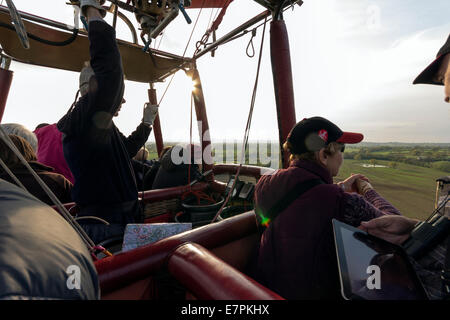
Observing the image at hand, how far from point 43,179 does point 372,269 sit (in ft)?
7.39

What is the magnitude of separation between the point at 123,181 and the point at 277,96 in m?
1.72

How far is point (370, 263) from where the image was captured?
76 cm

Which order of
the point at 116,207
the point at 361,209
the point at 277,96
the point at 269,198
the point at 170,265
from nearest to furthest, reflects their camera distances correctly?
the point at 170,265 → the point at 361,209 → the point at 269,198 → the point at 116,207 → the point at 277,96

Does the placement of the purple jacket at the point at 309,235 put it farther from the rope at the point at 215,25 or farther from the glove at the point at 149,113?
the rope at the point at 215,25

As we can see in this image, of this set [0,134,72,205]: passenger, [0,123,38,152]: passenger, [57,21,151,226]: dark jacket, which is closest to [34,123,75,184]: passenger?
[0,123,38,152]: passenger

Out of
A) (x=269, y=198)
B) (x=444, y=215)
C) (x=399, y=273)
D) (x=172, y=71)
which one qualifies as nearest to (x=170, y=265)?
(x=269, y=198)

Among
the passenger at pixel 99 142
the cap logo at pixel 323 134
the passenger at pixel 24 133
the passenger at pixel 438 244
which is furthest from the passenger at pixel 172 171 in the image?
the passenger at pixel 438 244

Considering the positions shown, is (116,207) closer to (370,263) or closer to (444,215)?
(370,263)

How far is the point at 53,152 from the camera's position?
2.50 m

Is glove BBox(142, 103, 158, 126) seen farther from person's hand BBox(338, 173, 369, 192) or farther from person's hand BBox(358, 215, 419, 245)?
person's hand BBox(358, 215, 419, 245)

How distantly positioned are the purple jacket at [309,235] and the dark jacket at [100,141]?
1076 millimetres

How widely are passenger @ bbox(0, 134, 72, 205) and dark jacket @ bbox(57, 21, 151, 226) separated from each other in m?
0.53

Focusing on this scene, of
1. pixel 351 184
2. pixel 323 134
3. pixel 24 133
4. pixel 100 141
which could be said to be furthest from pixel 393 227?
pixel 24 133

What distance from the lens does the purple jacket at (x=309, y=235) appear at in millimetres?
1010
